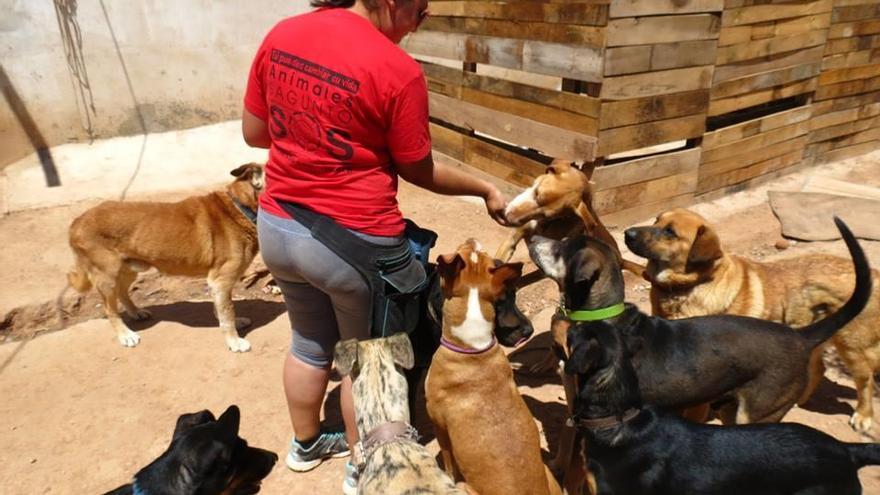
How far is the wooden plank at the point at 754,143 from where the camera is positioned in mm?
7395

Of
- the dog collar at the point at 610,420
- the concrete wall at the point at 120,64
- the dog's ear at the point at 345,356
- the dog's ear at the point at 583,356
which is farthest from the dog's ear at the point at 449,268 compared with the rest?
the concrete wall at the point at 120,64

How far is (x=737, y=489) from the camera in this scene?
9.22 ft

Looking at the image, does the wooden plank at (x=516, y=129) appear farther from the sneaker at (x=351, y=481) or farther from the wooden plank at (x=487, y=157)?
the sneaker at (x=351, y=481)

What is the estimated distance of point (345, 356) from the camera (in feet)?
9.44

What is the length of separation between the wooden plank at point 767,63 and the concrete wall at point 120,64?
6647 millimetres

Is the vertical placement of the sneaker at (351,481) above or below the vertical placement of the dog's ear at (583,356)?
below

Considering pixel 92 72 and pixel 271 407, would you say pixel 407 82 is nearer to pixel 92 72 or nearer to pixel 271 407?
pixel 271 407

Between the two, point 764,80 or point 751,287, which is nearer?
point 751,287

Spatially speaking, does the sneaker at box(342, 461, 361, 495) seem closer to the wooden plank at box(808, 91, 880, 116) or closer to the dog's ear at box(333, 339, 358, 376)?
the dog's ear at box(333, 339, 358, 376)

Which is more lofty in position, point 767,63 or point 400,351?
point 767,63

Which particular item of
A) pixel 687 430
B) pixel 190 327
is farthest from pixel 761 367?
pixel 190 327

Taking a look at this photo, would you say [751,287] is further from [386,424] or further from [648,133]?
[648,133]

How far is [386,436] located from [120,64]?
27.2 feet

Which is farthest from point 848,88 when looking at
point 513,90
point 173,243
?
point 173,243
